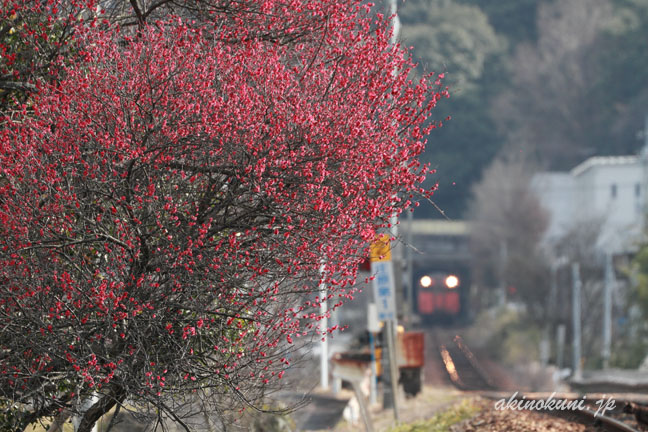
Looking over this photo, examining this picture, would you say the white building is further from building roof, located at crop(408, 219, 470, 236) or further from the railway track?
the railway track

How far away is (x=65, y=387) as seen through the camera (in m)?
8.59

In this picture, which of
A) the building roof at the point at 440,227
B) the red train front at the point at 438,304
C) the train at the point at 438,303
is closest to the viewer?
the train at the point at 438,303

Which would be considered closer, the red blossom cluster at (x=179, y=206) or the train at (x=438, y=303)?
the red blossom cluster at (x=179, y=206)

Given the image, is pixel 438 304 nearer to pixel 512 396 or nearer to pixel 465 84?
pixel 465 84

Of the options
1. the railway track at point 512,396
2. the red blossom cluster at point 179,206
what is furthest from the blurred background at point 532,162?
the red blossom cluster at point 179,206

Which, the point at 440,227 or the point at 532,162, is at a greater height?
the point at 532,162

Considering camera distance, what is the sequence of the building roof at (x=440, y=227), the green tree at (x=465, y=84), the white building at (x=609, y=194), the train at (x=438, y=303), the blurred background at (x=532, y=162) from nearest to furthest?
the blurred background at (x=532, y=162) < the white building at (x=609, y=194) < the train at (x=438, y=303) < the building roof at (x=440, y=227) < the green tree at (x=465, y=84)

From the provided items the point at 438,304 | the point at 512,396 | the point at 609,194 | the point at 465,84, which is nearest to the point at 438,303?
the point at 438,304

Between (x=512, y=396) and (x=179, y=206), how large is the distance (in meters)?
8.49

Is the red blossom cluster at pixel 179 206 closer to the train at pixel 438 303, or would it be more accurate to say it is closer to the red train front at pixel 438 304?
the train at pixel 438 303

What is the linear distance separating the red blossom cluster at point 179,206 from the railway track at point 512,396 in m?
5.58

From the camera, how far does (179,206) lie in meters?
7.88

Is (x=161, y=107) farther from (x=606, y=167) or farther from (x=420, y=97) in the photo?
(x=606, y=167)

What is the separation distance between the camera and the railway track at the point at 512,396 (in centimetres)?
1257
